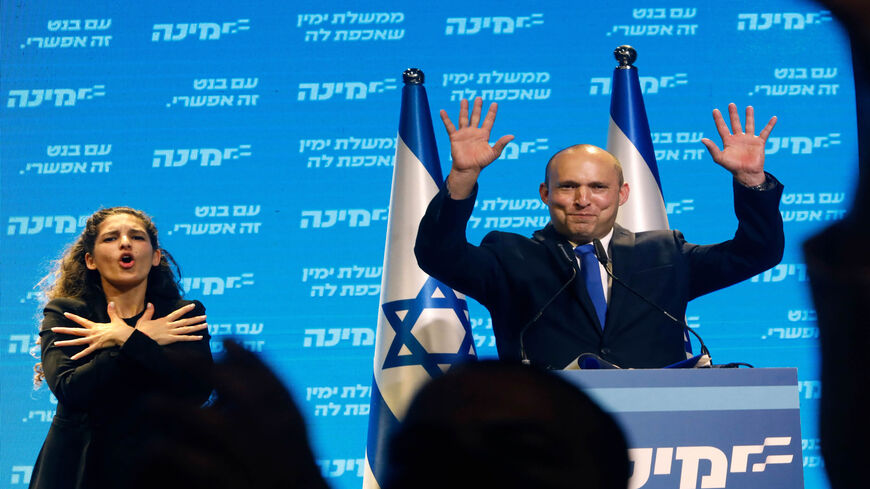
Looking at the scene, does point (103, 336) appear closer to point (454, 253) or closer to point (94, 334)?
point (94, 334)

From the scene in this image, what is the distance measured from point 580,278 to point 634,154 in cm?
149

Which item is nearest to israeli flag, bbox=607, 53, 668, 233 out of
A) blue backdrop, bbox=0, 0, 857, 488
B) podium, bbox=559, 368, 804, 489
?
blue backdrop, bbox=0, 0, 857, 488

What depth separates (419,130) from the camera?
3.96m

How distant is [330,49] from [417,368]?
186 centimetres

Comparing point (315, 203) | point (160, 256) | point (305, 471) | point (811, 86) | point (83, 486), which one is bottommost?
point (83, 486)

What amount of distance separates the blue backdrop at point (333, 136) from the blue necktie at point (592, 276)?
1767 mm

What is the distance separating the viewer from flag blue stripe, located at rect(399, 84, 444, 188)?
393 centimetres

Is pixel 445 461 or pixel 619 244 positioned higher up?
pixel 619 244

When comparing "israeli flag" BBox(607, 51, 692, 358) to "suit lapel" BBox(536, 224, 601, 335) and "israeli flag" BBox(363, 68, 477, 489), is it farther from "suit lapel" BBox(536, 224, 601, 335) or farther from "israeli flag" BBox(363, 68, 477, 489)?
"suit lapel" BBox(536, 224, 601, 335)

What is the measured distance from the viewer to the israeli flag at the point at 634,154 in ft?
13.1

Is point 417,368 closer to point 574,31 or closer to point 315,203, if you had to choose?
point 315,203

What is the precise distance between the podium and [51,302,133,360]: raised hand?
168cm

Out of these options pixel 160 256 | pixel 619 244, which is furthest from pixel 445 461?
pixel 160 256

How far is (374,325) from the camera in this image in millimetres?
4535
